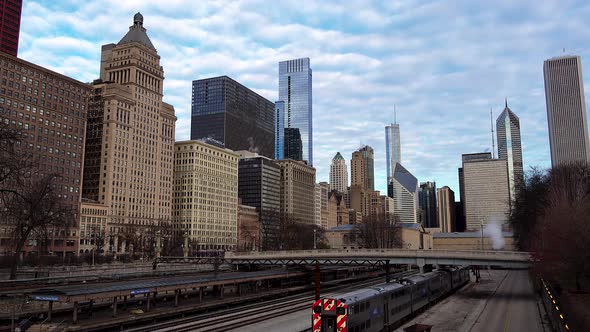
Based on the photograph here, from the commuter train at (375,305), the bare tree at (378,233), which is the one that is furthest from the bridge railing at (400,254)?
the bare tree at (378,233)

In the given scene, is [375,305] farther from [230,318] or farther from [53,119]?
[53,119]

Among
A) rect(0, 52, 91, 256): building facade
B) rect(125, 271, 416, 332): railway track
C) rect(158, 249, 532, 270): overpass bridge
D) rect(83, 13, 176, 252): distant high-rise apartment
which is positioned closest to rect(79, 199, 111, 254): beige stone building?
rect(0, 52, 91, 256): building facade

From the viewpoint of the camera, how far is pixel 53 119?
159 metres

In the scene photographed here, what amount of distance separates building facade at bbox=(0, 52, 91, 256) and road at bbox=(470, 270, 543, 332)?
119 meters

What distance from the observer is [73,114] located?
166 m

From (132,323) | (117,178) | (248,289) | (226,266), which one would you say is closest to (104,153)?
(117,178)

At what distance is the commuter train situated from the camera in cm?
2760

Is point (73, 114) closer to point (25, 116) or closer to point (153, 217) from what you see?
point (25, 116)

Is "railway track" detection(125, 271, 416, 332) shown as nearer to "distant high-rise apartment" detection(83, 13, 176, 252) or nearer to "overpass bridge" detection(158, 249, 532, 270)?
"overpass bridge" detection(158, 249, 532, 270)

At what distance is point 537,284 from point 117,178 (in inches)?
5704

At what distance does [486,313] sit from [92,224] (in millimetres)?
140024

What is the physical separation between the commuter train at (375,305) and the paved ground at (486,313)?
68.3 inches

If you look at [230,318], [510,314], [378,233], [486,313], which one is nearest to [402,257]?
[486,313]

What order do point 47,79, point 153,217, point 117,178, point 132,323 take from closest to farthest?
point 132,323
point 47,79
point 117,178
point 153,217
